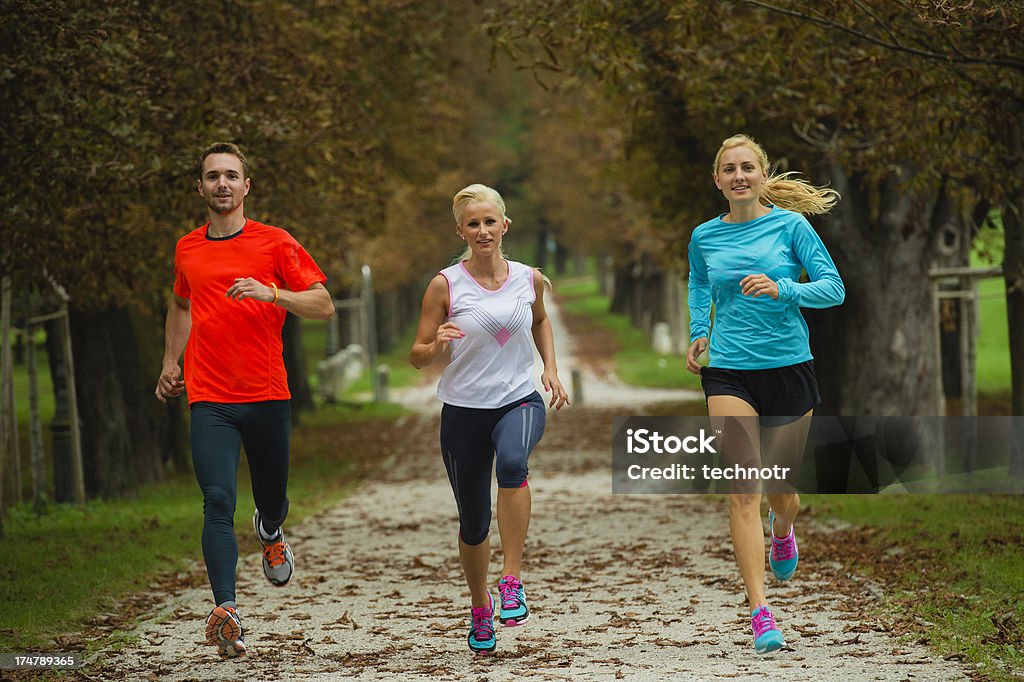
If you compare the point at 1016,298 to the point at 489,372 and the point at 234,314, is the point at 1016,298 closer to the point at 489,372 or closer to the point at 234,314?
the point at 489,372

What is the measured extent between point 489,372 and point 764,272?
1304 millimetres

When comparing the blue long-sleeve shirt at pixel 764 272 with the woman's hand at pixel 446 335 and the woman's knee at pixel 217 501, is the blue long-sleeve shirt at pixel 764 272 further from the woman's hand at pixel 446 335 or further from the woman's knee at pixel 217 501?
the woman's knee at pixel 217 501

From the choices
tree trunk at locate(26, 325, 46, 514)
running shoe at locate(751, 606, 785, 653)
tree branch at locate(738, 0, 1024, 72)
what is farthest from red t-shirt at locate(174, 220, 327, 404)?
tree trunk at locate(26, 325, 46, 514)

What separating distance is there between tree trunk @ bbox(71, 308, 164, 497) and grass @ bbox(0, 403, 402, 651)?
0.31 meters

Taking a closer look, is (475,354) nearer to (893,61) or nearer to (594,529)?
(893,61)

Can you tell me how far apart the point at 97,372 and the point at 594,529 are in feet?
20.6

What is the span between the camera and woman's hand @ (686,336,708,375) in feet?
22.3

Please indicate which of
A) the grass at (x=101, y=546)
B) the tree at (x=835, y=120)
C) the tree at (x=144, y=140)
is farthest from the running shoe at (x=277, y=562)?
the tree at (x=835, y=120)

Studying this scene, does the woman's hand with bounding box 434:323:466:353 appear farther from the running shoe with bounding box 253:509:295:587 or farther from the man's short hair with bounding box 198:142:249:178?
the running shoe with bounding box 253:509:295:587

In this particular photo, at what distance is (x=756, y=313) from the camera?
21.9 feet

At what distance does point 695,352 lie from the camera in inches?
270

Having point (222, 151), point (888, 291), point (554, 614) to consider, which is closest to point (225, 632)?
point (222, 151)

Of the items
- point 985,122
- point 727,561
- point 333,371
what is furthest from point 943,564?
point 333,371

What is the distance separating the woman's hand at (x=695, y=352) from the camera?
679 cm
